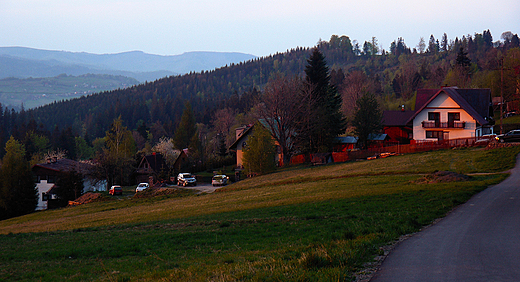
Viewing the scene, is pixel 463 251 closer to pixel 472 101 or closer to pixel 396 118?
pixel 472 101

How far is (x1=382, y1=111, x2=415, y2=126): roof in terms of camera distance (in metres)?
79.2

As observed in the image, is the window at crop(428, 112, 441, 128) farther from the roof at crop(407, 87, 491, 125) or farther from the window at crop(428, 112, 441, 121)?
the roof at crop(407, 87, 491, 125)

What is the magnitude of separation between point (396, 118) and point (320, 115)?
1003 inches

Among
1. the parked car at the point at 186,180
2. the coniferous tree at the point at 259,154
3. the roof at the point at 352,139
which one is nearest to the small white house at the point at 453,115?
the roof at the point at 352,139

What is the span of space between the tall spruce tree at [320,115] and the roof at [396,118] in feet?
54.6

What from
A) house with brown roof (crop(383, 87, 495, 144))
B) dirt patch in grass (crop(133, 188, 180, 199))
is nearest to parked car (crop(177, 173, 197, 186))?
dirt patch in grass (crop(133, 188, 180, 199))

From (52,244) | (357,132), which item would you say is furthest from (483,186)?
(357,132)

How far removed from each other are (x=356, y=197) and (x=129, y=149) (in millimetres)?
74444

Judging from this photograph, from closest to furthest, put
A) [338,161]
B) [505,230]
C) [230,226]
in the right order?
[505,230] → [230,226] → [338,161]

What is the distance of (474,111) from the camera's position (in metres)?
58.6

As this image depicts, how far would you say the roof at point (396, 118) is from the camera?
79.2m

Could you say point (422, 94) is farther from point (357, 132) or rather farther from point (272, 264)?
point (272, 264)

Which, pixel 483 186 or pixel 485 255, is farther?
pixel 483 186

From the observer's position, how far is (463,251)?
31.4 feet
